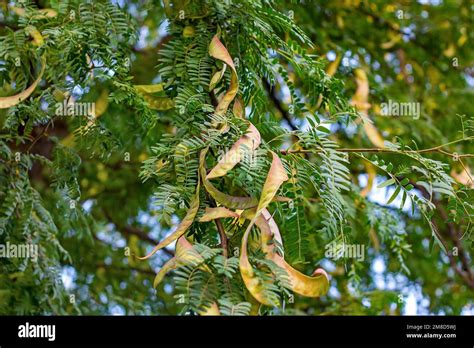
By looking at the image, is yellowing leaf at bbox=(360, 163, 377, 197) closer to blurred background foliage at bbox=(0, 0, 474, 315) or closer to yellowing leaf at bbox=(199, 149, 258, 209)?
blurred background foliage at bbox=(0, 0, 474, 315)

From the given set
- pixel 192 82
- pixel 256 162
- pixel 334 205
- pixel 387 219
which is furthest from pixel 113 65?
pixel 387 219

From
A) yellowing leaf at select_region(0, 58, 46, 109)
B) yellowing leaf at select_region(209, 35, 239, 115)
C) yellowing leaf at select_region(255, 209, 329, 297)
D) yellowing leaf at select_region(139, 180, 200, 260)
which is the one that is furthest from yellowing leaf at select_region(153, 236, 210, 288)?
yellowing leaf at select_region(0, 58, 46, 109)

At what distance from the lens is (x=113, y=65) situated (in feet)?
5.90

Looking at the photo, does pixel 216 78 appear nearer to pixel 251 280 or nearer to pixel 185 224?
pixel 185 224

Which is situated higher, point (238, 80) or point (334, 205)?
point (238, 80)

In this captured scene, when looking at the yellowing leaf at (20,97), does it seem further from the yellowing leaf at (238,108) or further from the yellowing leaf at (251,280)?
the yellowing leaf at (251,280)

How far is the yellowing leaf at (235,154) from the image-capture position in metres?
1.42

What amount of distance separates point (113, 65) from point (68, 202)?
2.63 ft

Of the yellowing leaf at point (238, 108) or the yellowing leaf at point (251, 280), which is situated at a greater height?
the yellowing leaf at point (238, 108)

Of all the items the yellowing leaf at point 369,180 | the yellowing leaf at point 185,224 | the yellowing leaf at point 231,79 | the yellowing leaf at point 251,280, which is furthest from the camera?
the yellowing leaf at point 369,180

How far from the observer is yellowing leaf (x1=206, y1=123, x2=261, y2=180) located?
1.42 metres

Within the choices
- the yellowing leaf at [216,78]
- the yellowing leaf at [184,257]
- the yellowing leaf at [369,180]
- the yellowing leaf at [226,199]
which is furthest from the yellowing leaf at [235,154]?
the yellowing leaf at [369,180]
